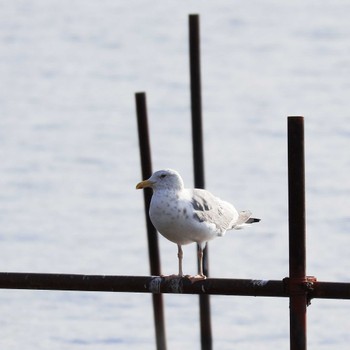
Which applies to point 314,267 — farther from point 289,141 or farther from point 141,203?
point 289,141

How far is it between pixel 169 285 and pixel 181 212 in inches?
26.3

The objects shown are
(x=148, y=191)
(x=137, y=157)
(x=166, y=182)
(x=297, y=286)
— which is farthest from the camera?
(x=137, y=157)

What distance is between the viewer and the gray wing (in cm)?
750

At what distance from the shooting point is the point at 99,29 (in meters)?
29.7

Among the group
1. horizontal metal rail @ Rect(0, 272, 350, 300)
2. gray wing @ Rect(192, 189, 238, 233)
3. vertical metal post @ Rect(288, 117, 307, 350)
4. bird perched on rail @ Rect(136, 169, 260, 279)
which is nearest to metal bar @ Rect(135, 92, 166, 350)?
gray wing @ Rect(192, 189, 238, 233)

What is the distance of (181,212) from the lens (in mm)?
7379

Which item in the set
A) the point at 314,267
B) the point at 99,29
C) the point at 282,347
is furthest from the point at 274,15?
the point at 282,347

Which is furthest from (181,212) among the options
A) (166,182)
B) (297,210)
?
(297,210)

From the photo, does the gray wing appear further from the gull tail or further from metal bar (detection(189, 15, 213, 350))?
metal bar (detection(189, 15, 213, 350))

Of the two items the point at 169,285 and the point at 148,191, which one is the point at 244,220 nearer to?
the point at 169,285

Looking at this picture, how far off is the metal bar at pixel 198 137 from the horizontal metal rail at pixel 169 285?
392 centimetres

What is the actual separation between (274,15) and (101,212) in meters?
15.3

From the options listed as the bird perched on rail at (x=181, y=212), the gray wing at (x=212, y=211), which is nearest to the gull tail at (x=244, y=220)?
the gray wing at (x=212, y=211)

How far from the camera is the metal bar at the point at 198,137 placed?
1095cm
